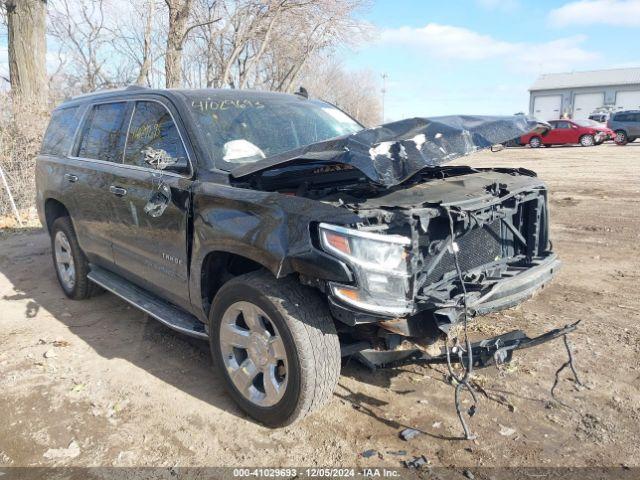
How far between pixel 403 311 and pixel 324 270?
0.46 m

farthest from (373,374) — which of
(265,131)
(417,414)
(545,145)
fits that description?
(545,145)

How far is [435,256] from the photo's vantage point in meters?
2.85

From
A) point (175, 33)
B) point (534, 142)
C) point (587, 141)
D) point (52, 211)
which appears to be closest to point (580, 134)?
point (587, 141)

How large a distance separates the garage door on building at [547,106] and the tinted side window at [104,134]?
64423 mm

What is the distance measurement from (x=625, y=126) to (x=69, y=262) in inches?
1100

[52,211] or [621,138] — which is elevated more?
[52,211]

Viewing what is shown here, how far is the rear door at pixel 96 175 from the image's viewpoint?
14.2 ft

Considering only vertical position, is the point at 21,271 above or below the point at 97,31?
below

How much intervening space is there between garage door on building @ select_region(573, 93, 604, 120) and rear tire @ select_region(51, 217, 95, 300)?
64907 mm

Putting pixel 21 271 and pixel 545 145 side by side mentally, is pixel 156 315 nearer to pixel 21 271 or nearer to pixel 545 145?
pixel 21 271

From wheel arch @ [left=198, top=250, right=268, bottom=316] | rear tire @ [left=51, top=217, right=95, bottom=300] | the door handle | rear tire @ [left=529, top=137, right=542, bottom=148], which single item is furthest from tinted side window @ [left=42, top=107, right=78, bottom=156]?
rear tire @ [left=529, top=137, right=542, bottom=148]

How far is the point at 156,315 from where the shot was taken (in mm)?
3705

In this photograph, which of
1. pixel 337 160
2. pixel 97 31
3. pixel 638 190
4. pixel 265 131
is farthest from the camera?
pixel 97 31

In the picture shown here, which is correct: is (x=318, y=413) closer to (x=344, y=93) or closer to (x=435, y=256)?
(x=435, y=256)
